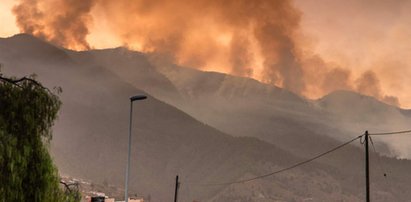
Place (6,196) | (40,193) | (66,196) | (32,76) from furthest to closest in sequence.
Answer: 1. (32,76)
2. (66,196)
3. (40,193)
4. (6,196)

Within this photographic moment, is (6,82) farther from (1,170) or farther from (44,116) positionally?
(1,170)

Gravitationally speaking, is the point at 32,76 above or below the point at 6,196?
above

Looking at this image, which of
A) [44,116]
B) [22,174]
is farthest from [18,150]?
[44,116]

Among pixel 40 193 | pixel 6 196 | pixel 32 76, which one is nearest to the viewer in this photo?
pixel 6 196

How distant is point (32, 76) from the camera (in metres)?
21.4

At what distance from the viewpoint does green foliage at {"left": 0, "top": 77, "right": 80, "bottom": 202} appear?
17328 millimetres

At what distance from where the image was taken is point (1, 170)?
17.2m

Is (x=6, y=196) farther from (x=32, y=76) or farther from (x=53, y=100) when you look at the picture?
(x=32, y=76)

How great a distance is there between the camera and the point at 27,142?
18406mm

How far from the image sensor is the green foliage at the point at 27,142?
56.9 ft

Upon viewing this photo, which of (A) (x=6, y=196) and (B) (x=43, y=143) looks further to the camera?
(B) (x=43, y=143)

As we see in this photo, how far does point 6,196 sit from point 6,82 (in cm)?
390

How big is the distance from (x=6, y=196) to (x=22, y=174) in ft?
3.04

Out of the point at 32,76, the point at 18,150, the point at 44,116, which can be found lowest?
the point at 18,150
